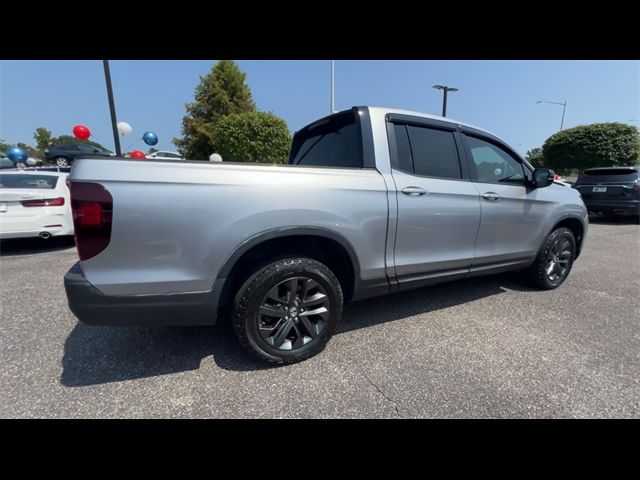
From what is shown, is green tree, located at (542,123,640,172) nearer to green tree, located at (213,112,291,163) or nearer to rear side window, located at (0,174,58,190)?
green tree, located at (213,112,291,163)

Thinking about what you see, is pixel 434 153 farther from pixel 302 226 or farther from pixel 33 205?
pixel 33 205

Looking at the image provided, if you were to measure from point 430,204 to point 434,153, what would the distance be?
0.51 meters

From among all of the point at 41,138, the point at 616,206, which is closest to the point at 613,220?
the point at 616,206

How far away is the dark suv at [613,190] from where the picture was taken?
7969 millimetres

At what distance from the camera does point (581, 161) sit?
18562mm

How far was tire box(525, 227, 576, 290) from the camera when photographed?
3465mm

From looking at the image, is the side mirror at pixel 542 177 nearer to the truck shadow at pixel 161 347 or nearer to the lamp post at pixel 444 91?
the truck shadow at pixel 161 347

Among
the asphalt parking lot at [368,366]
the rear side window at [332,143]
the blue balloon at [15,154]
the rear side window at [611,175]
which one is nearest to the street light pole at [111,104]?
the asphalt parking lot at [368,366]

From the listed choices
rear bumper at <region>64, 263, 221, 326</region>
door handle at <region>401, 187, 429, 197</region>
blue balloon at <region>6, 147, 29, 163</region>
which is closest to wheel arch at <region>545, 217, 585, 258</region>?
door handle at <region>401, 187, 429, 197</region>

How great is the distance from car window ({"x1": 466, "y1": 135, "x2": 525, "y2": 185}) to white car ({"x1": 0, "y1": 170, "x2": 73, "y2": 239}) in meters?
5.74

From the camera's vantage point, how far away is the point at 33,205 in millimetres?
4680

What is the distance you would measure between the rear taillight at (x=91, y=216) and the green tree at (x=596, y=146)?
24.7 meters

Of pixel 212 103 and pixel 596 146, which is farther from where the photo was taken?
pixel 212 103
